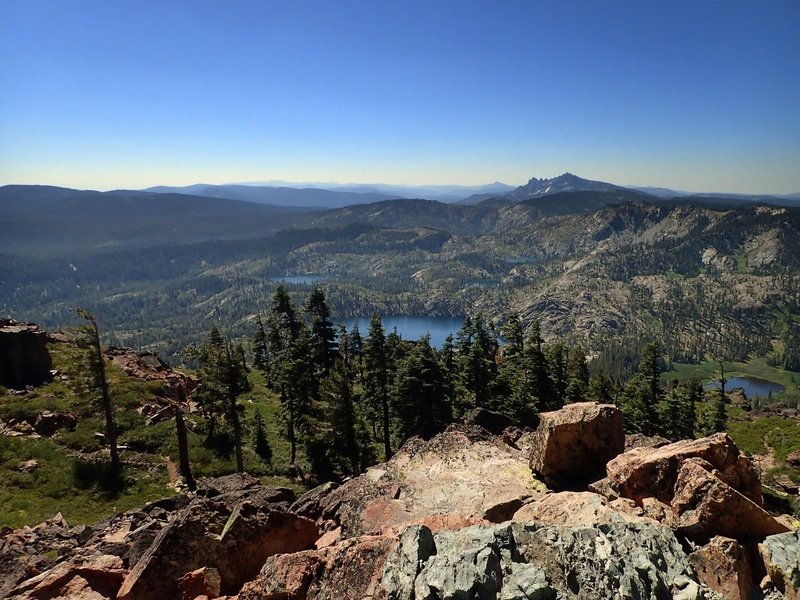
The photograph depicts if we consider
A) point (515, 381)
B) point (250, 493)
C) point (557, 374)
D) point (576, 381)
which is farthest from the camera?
point (557, 374)

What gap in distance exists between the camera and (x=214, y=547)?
47.0ft

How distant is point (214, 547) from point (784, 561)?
16413mm

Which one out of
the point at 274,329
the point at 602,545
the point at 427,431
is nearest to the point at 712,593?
the point at 602,545

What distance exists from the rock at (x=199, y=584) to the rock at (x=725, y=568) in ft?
45.8

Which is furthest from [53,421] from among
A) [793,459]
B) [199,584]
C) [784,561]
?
[793,459]

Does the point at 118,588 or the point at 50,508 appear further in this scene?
the point at 50,508

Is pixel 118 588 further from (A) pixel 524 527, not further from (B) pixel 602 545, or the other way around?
(B) pixel 602 545

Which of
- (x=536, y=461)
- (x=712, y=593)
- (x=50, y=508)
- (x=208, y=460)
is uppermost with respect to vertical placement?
(x=712, y=593)

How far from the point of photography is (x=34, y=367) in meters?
45.9

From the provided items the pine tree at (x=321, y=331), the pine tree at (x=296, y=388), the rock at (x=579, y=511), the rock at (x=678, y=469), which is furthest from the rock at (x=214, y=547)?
the pine tree at (x=321, y=331)

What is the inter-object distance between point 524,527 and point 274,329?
5287 centimetres

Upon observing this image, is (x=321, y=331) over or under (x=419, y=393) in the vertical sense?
over

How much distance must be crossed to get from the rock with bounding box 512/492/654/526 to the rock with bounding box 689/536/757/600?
1.47 metres

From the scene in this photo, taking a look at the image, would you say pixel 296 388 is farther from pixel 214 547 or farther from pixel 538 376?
pixel 538 376
